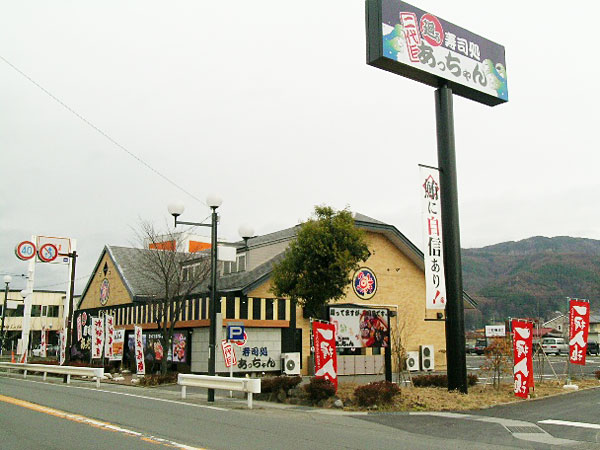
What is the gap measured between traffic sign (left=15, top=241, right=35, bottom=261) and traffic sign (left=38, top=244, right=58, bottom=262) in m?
1.14

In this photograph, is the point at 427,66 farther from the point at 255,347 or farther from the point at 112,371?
the point at 112,371

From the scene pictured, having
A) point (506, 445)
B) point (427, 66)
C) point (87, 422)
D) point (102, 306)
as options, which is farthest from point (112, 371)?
point (506, 445)

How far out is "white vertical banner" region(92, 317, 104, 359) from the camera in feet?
99.0

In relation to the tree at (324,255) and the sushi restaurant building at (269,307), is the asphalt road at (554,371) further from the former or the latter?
the tree at (324,255)

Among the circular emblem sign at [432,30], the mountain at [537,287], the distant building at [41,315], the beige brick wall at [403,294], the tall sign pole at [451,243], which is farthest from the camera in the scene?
the mountain at [537,287]

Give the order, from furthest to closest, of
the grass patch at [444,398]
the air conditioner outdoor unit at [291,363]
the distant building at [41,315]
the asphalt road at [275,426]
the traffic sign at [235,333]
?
1. the distant building at [41,315]
2. the air conditioner outdoor unit at [291,363]
3. the traffic sign at [235,333]
4. the grass patch at [444,398]
5. the asphalt road at [275,426]

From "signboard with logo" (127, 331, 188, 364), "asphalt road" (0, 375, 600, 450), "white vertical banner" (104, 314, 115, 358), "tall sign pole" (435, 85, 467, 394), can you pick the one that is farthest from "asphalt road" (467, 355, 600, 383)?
"white vertical banner" (104, 314, 115, 358)

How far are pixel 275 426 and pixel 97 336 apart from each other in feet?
71.0

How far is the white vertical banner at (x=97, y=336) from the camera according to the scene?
30166 millimetres

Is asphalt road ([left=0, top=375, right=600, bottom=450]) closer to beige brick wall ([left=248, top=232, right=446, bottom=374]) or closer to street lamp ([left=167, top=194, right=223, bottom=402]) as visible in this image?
street lamp ([left=167, top=194, right=223, bottom=402])

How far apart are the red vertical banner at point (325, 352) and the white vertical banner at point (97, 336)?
1715 centimetres

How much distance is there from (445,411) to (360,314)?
5139 mm

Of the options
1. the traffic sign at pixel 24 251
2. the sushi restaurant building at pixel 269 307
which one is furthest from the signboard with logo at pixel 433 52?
the traffic sign at pixel 24 251

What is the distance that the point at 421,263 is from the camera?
33.8m
